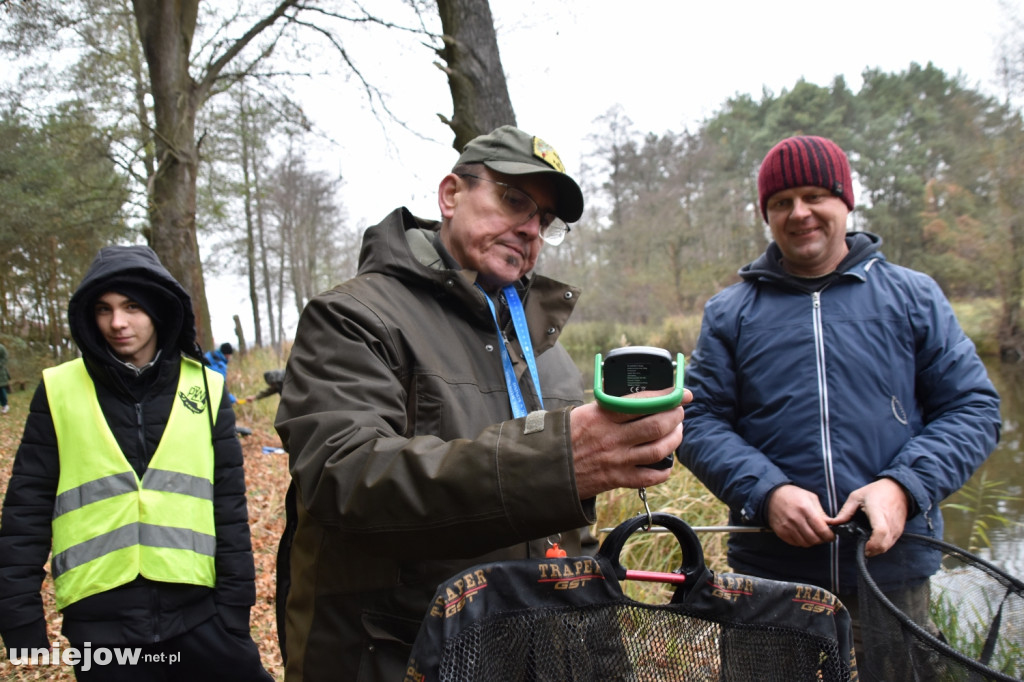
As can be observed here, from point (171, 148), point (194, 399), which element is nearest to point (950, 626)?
point (194, 399)

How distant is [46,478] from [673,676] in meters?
2.20

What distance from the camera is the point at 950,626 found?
1.79 m

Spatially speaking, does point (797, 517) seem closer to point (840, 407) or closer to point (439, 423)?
point (840, 407)

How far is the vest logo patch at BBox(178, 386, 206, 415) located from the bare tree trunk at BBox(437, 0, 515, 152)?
3.29 meters

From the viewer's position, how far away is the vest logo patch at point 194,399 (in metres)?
2.53

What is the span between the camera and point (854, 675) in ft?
3.61

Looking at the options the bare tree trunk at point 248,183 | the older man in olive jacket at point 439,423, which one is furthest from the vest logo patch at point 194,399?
the bare tree trunk at point 248,183

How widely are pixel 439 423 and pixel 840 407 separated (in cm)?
137

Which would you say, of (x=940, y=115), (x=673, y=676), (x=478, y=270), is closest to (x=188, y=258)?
(x=478, y=270)

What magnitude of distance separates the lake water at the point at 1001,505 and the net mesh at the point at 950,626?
63 centimetres

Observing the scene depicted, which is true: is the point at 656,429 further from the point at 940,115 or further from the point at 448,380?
the point at 940,115

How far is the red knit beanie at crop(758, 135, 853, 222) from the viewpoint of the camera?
2.23 metres

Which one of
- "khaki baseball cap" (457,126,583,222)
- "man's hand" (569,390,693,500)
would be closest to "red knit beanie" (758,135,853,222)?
"khaki baseball cap" (457,126,583,222)

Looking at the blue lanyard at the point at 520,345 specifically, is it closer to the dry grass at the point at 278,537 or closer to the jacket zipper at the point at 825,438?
the jacket zipper at the point at 825,438
